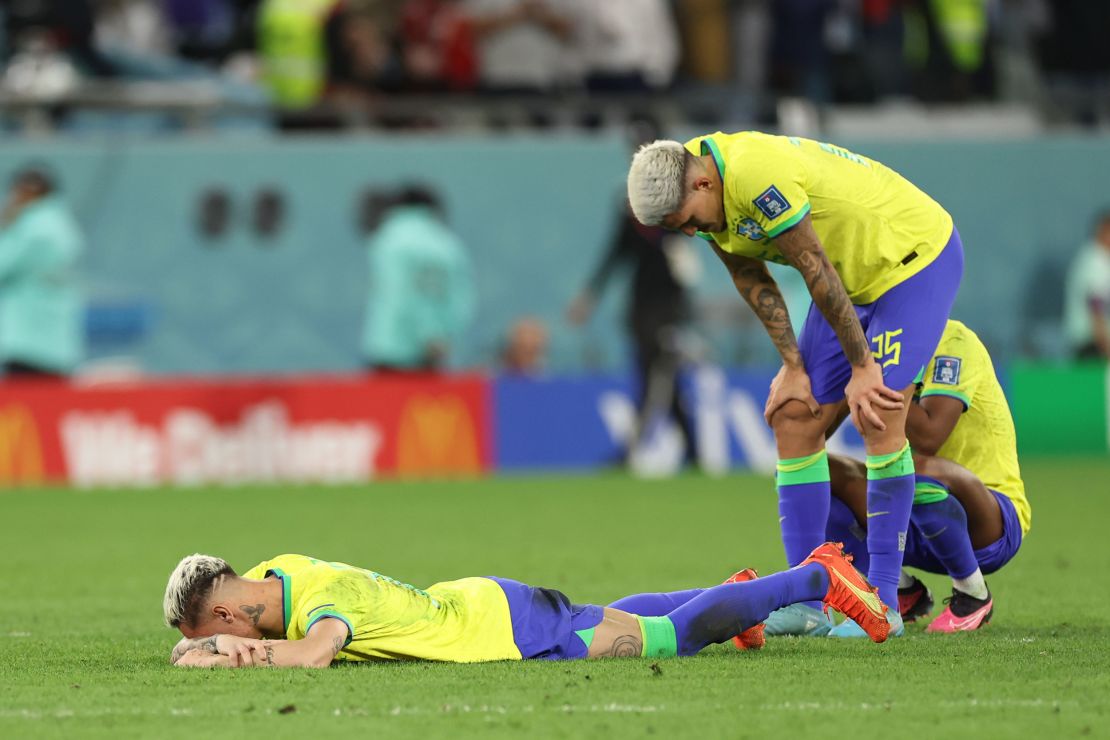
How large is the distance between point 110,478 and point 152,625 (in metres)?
9.09

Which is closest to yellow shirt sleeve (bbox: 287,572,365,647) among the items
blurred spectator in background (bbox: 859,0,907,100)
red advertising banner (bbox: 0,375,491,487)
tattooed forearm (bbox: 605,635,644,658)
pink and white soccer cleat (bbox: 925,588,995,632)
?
tattooed forearm (bbox: 605,635,644,658)

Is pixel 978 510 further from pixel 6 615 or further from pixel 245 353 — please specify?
pixel 245 353

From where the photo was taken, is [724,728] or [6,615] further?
[6,615]

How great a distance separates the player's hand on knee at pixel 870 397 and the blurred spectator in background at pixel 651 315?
9846 mm

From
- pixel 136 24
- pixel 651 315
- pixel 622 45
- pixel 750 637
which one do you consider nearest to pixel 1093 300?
pixel 651 315

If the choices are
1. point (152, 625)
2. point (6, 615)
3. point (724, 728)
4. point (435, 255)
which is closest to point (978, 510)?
point (724, 728)

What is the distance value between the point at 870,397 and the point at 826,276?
18.3 inches

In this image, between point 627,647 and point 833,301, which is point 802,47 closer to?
point 833,301

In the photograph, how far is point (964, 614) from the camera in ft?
24.4

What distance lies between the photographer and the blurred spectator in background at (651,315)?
55.6ft

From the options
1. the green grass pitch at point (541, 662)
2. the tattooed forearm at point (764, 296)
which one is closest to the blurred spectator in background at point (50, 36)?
the green grass pitch at point (541, 662)

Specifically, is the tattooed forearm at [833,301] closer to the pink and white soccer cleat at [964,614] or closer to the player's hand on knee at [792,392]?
the player's hand on knee at [792,392]

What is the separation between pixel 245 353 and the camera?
18.6 meters

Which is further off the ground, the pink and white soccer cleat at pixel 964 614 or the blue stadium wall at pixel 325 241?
the pink and white soccer cleat at pixel 964 614
